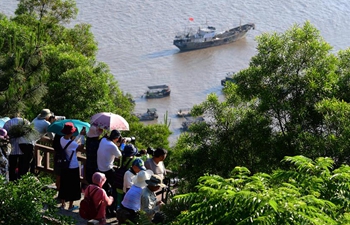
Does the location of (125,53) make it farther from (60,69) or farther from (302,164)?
(302,164)

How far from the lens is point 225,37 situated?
63906 mm

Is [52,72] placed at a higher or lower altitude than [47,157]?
lower

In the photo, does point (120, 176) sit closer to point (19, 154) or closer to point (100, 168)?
point (100, 168)

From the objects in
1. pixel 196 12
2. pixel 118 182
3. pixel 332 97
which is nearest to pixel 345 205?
pixel 118 182

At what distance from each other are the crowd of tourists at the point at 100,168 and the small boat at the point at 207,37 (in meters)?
48.6

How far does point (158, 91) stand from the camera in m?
49.7

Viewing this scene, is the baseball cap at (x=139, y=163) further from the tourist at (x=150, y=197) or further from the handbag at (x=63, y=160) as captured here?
the handbag at (x=63, y=160)

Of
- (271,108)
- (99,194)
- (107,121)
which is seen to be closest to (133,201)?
(99,194)

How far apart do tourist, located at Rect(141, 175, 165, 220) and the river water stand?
132 feet

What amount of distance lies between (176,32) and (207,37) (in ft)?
15.9

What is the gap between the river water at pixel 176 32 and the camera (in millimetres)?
51875

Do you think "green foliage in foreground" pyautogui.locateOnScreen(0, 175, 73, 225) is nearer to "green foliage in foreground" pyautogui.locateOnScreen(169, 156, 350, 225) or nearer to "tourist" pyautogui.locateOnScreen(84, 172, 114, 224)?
"green foliage in foreground" pyautogui.locateOnScreen(169, 156, 350, 225)

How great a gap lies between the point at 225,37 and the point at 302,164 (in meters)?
57.8

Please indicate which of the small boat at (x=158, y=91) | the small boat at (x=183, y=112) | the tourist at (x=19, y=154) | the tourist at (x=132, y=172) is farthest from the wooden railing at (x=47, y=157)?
the small boat at (x=158, y=91)
